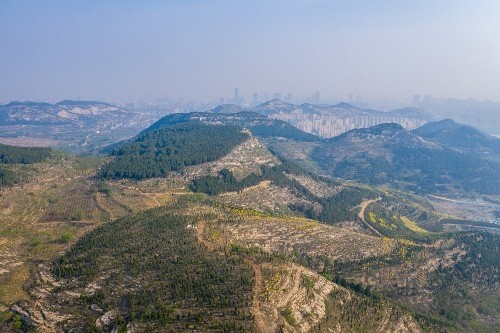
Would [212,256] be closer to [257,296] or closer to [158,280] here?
[158,280]

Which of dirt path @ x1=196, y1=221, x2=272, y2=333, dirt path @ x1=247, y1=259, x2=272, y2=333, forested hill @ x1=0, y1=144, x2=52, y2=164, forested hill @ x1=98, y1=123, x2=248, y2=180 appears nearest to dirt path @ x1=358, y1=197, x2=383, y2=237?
forested hill @ x1=98, y1=123, x2=248, y2=180

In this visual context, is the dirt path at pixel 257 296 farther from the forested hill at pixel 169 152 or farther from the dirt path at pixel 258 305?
the forested hill at pixel 169 152

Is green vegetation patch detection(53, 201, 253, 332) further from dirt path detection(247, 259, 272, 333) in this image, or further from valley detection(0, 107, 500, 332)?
dirt path detection(247, 259, 272, 333)

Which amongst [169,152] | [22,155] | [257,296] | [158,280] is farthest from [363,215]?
[22,155]

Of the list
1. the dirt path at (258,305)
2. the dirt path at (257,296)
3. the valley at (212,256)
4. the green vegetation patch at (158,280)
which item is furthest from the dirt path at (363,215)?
the dirt path at (258,305)

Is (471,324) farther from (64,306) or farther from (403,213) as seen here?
(403,213)

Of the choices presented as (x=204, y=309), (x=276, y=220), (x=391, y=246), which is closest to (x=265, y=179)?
(x=276, y=220)
